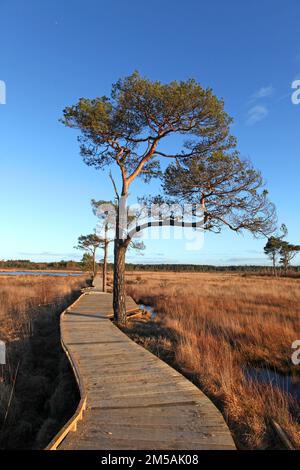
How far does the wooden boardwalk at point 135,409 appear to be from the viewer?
11.7 feet

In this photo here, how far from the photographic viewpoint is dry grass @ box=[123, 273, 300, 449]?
186 inches

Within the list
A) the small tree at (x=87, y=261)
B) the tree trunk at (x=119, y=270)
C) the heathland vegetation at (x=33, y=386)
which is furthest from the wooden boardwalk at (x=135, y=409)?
the small tree at (x=87, y=261)

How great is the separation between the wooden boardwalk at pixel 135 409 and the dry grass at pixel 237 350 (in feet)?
2.04

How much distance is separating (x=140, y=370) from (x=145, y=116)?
27.1 ft

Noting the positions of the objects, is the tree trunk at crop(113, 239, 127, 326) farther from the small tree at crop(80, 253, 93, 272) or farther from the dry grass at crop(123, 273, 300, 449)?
the small tree at crop(80, 253, 93, 272)

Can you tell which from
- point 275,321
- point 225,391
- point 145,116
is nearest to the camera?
point 225,391

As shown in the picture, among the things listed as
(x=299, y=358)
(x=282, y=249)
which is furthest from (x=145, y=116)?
(x=282, y=249)

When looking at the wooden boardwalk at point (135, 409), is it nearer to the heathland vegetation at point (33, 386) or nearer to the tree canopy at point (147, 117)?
the heathland vegetation at point (33, 386)

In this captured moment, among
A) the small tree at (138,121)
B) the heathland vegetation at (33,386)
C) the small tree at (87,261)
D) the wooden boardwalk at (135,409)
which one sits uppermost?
the small tree at (138,121)

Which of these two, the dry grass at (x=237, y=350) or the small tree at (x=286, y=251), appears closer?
the dry grass at (x=237, y=350)

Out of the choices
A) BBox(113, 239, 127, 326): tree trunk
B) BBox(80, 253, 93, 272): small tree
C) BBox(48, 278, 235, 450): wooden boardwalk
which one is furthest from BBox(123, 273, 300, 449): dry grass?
BBox(80, 253, 93, 272): small tree

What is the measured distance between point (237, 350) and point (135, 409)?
19.5 ft
